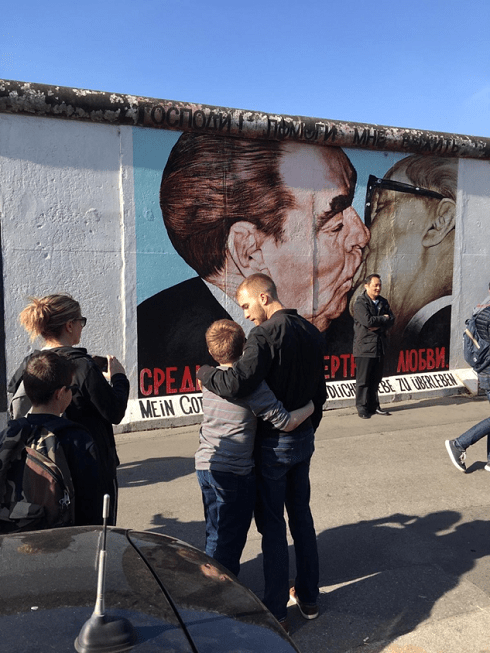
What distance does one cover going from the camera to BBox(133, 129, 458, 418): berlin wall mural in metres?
7.79

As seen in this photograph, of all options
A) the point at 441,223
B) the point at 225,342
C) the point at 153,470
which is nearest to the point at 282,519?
the point at 225,342

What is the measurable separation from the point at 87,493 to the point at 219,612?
964mm

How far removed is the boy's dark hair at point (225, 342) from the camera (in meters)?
3.05

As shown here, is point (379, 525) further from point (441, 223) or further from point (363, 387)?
point (441, 223)

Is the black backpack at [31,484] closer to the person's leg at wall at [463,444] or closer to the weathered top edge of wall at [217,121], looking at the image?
the person's leg at wall at [463,444]

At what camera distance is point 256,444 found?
3143 mm

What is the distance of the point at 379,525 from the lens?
4453 mm

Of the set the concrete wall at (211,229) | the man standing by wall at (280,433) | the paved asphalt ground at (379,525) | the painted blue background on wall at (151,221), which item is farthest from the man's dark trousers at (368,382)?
the man standing by wall at (280,433)

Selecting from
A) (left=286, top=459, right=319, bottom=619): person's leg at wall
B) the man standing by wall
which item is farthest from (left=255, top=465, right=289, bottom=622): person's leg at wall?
(left=286, top=459, right=319, bottom=619): person's leg at wall

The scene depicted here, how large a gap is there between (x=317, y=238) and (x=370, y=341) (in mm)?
1932

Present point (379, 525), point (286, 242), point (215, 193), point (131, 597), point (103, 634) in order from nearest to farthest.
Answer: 1. point (103, 634)
2. point (131, 597)
3. point (379, 525)
4. point (215, 193)
5. point (286, 242)

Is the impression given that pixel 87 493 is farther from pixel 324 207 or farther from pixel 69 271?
pixel 324 207

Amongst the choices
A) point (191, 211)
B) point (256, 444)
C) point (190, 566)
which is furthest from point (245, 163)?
point (190, 566)

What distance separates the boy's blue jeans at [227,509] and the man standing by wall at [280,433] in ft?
0.35
